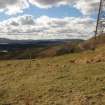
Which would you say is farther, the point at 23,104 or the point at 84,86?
the point at 84,86

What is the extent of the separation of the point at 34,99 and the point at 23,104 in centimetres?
112

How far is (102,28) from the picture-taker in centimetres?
12031

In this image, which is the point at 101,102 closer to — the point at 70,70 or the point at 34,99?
the point at 34,99

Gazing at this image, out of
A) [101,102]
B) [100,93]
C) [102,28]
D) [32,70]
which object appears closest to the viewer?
[101,102]

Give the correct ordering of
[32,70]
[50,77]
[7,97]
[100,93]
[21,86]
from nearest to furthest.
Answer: [100,93]
[7,97]
[21,86]
[50,77]
[32,70]

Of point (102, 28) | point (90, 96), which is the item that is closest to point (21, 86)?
point (90, 96)

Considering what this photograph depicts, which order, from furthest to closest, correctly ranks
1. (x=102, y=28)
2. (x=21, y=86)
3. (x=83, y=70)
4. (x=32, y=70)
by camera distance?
1. (x=102, y=28)
2. (x=32, y=70)
3. (x=83, y=70)
4. (x=21, y=86)

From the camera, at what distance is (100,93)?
70.0 ft

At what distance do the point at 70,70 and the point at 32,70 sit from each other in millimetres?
4754

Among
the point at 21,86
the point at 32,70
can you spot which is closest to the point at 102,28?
the point at 32,70

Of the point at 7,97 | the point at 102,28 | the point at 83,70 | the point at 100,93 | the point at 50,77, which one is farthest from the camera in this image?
the point at 102,28

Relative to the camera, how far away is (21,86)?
2591 cm

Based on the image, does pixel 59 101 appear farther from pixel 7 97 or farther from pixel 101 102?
pixel 7 97

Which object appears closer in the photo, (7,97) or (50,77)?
(7,97)
